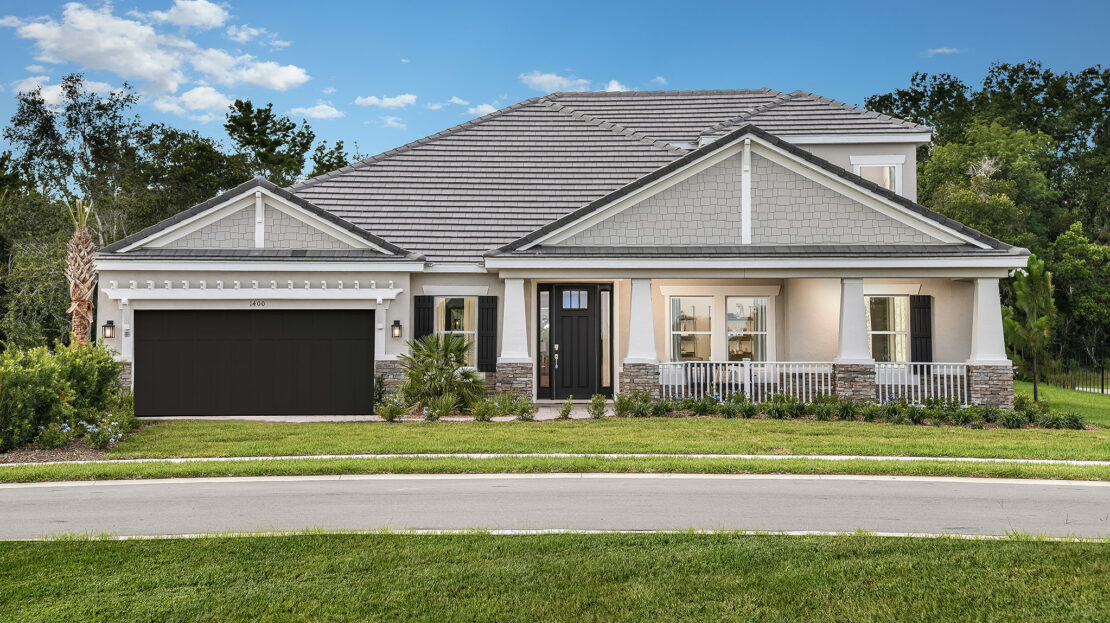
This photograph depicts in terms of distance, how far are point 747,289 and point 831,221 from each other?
2735mm

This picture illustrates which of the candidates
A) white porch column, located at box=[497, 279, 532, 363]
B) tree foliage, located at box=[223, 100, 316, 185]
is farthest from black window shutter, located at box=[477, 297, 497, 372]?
tree foliage, located at box=[223, 100, 316, 185]

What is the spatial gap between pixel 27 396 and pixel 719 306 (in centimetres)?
1446

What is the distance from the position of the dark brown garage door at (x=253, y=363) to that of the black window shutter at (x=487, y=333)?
2.57 m

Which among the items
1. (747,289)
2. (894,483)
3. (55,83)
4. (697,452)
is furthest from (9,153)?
(894,483)

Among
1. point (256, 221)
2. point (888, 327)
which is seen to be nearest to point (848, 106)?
point (888, 327)

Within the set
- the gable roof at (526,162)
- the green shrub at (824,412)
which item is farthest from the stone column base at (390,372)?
the green shrub at (824,412)

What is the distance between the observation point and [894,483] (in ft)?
30.7

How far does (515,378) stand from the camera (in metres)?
16.6

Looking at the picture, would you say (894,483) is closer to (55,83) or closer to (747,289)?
(747,289)

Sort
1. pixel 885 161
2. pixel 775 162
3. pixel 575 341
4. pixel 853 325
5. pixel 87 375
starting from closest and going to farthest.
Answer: pixel 87 375 → pixel 853 325 → pixel 775 162 → pixel 575 341 → pixel 885 161

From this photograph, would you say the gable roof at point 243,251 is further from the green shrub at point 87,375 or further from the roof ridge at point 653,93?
the roof ridge at point 653,93

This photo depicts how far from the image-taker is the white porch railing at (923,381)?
1611cm

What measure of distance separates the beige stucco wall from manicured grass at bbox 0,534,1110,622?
51.7ft

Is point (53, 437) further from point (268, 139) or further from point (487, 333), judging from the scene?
point (268, 139)
